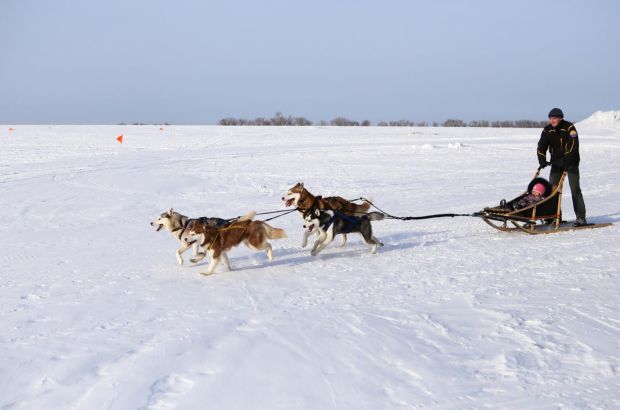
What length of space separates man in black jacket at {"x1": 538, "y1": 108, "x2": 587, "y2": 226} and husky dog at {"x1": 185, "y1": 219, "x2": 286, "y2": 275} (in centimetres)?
494

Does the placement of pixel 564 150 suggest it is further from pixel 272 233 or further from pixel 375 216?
pixel 272 233

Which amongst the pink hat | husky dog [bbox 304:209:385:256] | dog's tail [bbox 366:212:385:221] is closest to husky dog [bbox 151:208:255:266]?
husky dog [bbox 304:209:385:256]

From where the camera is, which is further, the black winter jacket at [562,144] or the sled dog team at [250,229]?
the black winter jacket at [562,144]

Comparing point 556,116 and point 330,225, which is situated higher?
point 556,116

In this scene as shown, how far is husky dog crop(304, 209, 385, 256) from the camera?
324 inches

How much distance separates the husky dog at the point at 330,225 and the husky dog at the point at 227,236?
0.53 meters

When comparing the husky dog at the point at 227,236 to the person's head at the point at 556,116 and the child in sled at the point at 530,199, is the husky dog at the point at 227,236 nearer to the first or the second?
the child in sled at the point at 530,199

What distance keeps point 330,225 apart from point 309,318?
8.74 ft

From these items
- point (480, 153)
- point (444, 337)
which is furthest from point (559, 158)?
point (480, 153)

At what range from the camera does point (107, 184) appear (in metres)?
16.6

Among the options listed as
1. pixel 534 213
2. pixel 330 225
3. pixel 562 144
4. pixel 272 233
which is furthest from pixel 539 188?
pixel 272 233

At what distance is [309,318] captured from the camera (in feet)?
18.7

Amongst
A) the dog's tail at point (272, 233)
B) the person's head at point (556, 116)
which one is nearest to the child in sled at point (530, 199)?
the person's head at point (556, 116)

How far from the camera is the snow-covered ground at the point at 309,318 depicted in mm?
4246
